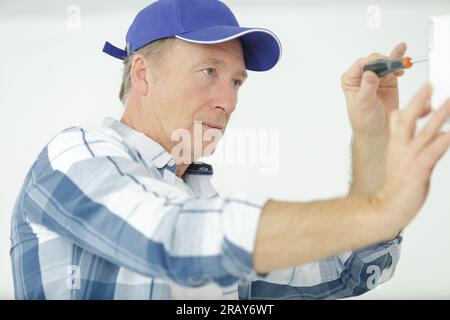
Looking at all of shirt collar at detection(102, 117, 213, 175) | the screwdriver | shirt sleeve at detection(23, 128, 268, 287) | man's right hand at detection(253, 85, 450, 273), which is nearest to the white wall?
shirt collar at detection(102, 117, 213, 175)

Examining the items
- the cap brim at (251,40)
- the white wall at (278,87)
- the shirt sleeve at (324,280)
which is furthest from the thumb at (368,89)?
the white wall at (278,87)

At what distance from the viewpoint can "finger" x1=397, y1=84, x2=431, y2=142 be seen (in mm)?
A: 657

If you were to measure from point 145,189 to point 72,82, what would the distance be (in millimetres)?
1992

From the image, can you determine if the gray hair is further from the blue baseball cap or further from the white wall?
the white wall

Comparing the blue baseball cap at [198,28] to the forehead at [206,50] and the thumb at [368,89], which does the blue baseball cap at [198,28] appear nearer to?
the forehead at [206,50]

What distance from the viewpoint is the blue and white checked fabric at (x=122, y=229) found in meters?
0.70

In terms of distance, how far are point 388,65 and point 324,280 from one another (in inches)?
21.5

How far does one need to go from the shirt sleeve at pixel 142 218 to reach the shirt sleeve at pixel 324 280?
51 centimetres

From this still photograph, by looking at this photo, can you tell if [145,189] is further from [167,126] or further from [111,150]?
[167,126]

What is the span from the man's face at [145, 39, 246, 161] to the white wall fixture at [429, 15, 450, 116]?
1.87ft

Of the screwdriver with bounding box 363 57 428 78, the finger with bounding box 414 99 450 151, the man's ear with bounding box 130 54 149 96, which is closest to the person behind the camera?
the finger with bounding box 414 99 450 151

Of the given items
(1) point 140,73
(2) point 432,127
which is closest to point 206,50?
(1) point 140,73
